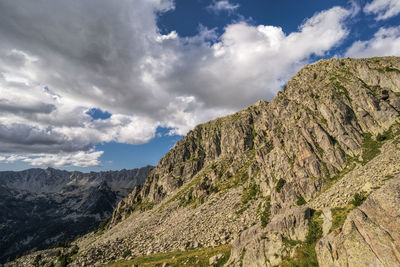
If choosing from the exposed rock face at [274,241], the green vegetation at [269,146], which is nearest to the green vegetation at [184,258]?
the exposed rock face at [274,241]

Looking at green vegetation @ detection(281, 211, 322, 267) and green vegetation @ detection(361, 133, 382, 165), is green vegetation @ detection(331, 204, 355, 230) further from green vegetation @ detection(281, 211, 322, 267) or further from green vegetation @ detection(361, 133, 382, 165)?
green vegetation @ detection(361, 133, 382, 165)

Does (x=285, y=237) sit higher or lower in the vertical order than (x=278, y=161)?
lower

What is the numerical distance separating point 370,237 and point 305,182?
40.5m

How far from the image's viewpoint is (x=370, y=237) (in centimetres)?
2364

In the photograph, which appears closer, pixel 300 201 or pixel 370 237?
pixel 370 237

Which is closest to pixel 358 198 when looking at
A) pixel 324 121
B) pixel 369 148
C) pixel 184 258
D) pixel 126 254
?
pixel 369 148

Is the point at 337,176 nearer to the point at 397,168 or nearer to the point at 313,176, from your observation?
the point at 313,176

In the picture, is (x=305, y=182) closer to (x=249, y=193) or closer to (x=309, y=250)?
(x=249, y=193)

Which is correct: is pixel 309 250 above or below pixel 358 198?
below

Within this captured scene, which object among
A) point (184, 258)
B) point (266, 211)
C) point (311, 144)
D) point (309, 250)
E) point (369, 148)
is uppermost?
point (311, 144)

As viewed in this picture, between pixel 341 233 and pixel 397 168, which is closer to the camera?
pixel 341 233

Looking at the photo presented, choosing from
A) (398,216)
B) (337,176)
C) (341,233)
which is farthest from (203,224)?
(398,216)

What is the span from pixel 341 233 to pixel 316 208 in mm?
16621

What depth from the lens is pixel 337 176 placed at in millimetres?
56656
